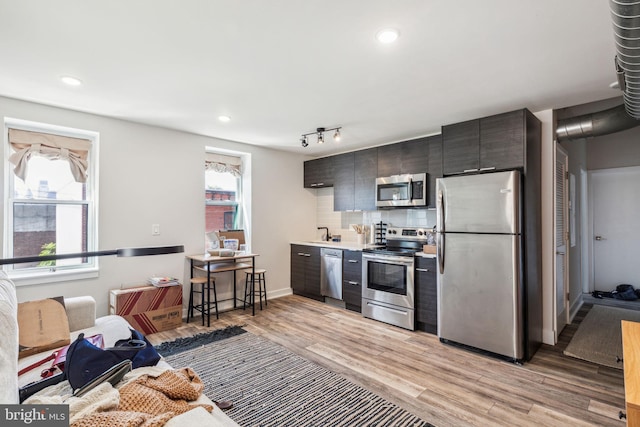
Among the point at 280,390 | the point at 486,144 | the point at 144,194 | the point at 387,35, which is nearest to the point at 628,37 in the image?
the point at 387,35

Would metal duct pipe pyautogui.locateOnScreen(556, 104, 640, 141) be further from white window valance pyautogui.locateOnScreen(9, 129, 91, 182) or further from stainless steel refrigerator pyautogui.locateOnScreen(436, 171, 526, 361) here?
white window valance pyautogui.locateOnScreen(9, 129, 91, 182)

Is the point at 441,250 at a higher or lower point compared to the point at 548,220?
lower

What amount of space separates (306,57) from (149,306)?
10.3 ft

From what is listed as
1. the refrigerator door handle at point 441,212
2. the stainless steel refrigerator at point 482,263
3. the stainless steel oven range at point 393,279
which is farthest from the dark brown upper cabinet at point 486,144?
the stainless steel oven range at point 393,279

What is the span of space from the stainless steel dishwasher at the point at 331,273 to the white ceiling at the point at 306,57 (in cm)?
209

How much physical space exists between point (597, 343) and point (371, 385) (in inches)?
105

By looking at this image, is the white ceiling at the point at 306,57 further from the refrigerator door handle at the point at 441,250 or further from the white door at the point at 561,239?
the refrigerator door handle at the point at 441,250

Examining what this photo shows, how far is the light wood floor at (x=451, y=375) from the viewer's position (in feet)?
7.04

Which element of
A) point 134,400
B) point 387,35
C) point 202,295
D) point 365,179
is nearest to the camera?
point 134,400

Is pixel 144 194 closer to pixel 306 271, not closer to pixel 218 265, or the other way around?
pixel 218 265

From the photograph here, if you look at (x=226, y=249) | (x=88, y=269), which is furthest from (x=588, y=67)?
(x=88, y=269)

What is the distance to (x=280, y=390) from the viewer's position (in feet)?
7.97

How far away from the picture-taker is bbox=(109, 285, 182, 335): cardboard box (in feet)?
11.1

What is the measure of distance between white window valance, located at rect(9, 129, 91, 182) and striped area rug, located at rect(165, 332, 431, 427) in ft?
7.63
